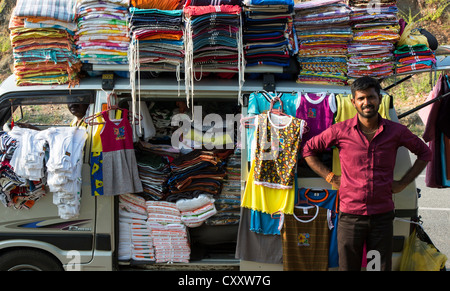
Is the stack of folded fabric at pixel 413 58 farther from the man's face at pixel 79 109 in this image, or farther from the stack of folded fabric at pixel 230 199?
the man's face at pixel 79 109

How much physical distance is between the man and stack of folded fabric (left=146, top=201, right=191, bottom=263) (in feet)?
4.96

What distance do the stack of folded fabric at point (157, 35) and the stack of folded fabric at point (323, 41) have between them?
44.4 inches

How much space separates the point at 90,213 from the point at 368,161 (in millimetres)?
2452

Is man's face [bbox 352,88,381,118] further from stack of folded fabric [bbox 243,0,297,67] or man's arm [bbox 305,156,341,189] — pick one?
stack of folded fabric [bbox 243,0,297,67]

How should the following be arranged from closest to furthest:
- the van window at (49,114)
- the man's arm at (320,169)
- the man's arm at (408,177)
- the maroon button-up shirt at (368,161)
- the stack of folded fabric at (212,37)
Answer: the maroon button-up shirt at (368,161) < the man's arm at (408,177) < the man's arm at (320,169) < the stack of folded fabric at (212,37) < the van window at (49,114)

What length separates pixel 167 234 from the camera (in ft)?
15.3

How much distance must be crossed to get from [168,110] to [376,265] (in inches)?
109

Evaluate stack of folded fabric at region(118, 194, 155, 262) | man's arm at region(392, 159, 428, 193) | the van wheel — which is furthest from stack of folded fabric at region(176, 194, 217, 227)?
man's arm at region(392, 159, 428, 193)

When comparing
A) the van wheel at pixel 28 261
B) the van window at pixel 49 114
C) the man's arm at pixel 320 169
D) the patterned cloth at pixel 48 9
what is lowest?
the van wheel at pixel 28 261

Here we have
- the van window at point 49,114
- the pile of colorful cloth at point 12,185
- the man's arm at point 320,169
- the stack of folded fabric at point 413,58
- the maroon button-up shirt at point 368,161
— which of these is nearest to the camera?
the maroon button-up shirt at point 368,161

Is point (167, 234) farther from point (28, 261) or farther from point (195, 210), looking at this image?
point (28, 261)

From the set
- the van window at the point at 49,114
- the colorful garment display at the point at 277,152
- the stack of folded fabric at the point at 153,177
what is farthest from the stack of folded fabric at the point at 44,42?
the van window at the point at 49,114

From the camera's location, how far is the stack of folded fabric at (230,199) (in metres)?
4.84

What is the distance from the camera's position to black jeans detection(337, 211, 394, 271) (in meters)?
3.82
